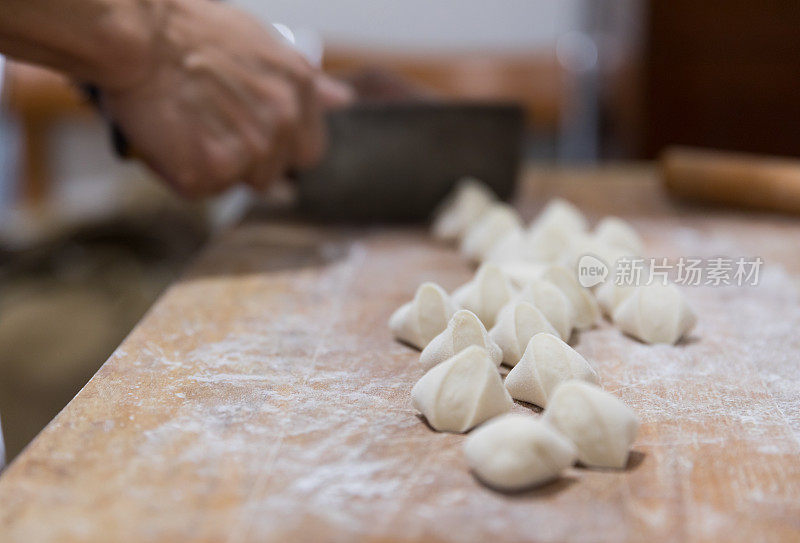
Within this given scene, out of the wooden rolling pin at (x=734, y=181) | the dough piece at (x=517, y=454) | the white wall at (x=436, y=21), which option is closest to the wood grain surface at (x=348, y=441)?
the dough piece at (x=517, y=454)

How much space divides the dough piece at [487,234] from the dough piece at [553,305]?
0.29 meters

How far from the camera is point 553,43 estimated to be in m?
4.30

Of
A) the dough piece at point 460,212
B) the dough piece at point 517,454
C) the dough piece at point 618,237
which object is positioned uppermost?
the dough piece at point 517,454

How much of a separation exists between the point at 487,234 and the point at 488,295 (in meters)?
0.30

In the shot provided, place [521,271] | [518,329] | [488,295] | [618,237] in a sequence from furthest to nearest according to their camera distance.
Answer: [618,237] → [521,271] → [488,295] → [518,329]

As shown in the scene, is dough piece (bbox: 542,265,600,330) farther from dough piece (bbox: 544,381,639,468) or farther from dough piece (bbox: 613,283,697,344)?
dough piece (bbox: 544,381,639,468)

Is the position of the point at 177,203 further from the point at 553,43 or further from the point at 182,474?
the point at 553,43

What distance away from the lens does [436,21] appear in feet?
14.4

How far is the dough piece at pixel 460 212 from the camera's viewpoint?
1359 mm

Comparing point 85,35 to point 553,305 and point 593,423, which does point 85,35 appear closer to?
point 553,305

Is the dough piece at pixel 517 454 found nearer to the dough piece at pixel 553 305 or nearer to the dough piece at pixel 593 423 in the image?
the dough piece at pixel 593 423

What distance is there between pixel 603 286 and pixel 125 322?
971 mm

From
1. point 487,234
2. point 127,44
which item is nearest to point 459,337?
point 487,234

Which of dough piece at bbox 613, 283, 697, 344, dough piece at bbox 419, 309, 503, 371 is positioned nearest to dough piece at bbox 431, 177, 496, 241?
dough piece at bbox 613, 283, 697, 344
